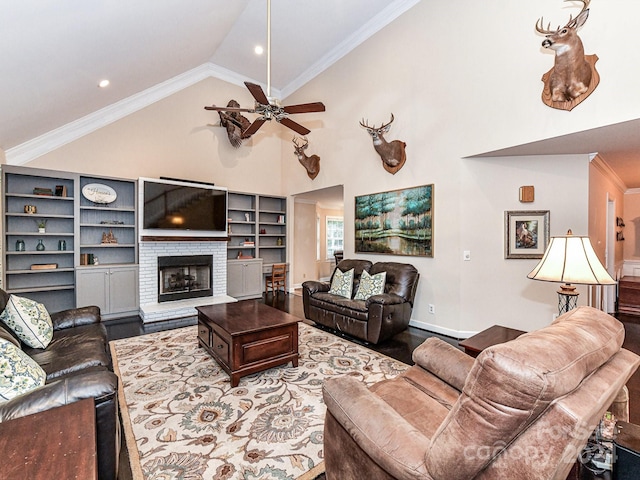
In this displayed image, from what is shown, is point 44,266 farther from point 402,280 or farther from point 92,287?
point 402,280

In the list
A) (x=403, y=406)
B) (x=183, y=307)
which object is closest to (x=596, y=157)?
(x=403, y=406)

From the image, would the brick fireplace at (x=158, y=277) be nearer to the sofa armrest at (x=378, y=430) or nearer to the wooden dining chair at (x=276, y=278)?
the wooden dining chair at (x=276, y=278)

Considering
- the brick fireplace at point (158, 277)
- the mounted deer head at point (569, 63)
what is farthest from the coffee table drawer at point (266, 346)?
the mounted deer head at point (569, 63)

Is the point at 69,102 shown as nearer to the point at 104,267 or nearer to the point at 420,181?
the point at 104,267

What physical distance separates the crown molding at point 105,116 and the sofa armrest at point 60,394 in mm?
5063

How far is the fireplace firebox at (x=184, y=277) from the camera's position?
531cm

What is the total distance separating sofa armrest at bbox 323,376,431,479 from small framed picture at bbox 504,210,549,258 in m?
3.39

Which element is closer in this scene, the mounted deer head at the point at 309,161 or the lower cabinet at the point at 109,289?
the lower cabinet at the point at 109,289

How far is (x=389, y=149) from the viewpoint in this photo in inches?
181

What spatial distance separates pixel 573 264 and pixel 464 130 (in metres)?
2.44

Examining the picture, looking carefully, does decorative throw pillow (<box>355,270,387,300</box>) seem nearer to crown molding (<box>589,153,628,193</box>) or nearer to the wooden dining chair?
crown molding (<box>589,153,628,193</box>)

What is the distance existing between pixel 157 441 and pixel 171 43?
4.94 meters

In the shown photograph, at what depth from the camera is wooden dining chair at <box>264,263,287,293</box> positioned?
694 centimetres

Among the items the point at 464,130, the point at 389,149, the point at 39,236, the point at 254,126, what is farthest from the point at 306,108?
the point at 39,236
